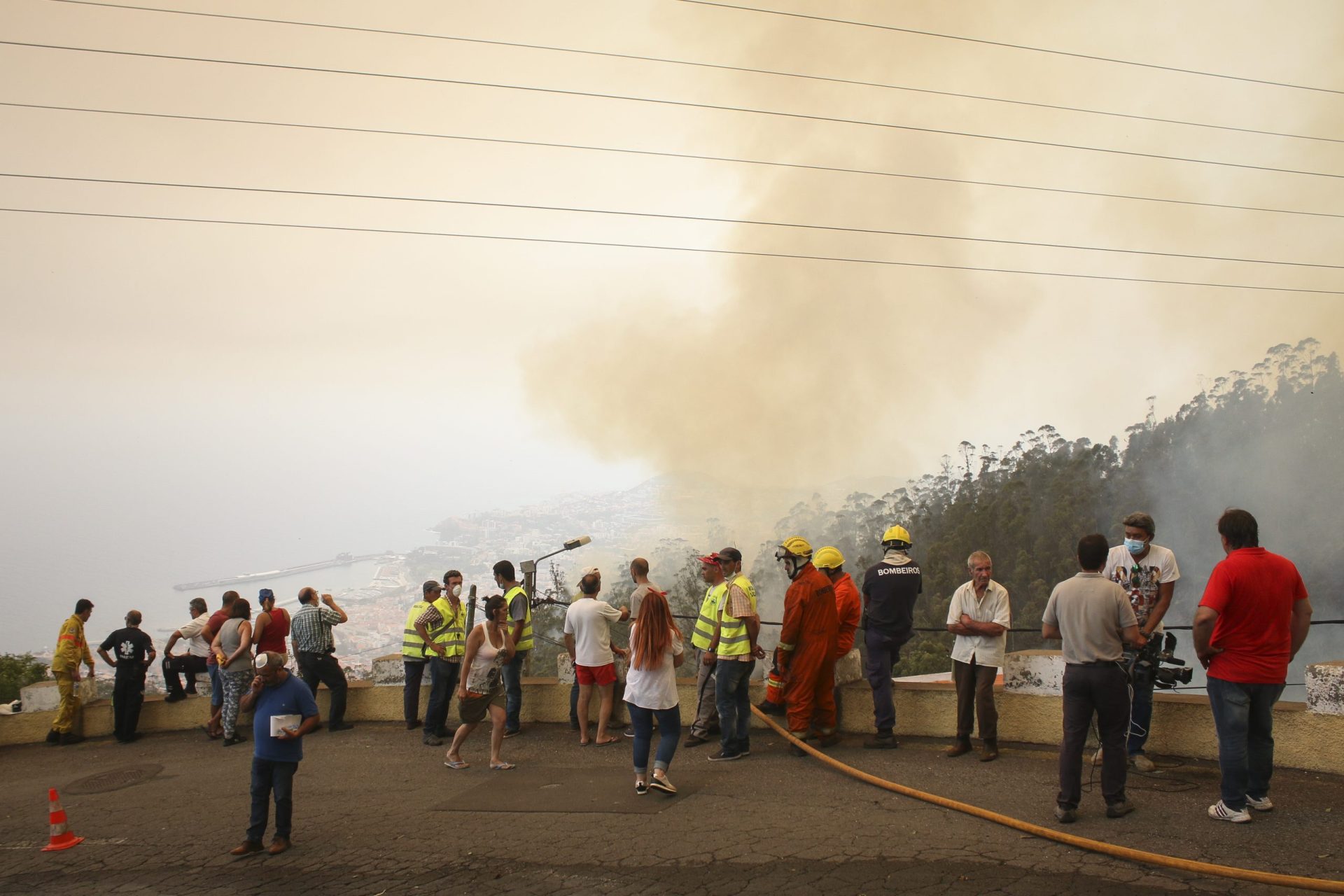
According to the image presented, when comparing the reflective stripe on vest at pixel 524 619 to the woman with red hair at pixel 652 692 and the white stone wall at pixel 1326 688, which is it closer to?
the woman with red hair at pixel 652 692

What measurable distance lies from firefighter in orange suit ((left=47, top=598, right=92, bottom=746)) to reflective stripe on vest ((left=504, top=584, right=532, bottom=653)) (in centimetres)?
522

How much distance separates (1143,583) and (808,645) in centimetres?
266

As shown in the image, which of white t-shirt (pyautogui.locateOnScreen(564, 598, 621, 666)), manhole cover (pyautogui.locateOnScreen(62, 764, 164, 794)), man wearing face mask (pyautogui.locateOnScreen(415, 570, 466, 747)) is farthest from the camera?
man wearing face mask (pyautogui.locateOnScreen(415, 570, 466, 747))

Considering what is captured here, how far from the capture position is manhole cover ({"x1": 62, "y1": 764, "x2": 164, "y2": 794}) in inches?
340

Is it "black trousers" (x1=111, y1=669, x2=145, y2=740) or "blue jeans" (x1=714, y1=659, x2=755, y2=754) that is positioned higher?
"blue jeans" (x1=714, y1=659, x2=755, y2=754)

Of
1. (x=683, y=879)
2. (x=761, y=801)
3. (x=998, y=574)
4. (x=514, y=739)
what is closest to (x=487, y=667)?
(x=514, y=739)

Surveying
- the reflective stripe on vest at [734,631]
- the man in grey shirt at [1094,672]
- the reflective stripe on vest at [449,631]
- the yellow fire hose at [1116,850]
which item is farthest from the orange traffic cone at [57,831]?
the man in grey shirt at [1094,672]

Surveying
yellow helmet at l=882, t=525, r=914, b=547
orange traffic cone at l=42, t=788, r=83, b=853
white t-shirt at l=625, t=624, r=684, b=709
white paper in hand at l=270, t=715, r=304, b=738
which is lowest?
orange traffic cone at l=42, t=788, r=83, b=853

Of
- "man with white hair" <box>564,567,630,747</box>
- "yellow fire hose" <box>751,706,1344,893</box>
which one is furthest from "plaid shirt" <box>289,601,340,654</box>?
"yellow fire hose" <box>751,706,1344,893</box>

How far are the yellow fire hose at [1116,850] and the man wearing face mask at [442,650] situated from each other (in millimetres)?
4240

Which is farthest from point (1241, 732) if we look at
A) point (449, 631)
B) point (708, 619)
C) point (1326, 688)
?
point (449, 631)

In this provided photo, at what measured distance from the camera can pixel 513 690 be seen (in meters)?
9.21

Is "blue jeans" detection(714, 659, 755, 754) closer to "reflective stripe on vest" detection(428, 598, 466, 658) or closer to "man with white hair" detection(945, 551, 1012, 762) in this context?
"man with white hair" detection(945, 551, 1012, 762)

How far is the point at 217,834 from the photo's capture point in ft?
22.1
